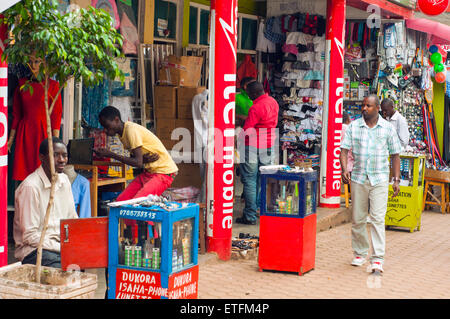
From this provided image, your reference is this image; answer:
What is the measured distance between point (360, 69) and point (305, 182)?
7390mm

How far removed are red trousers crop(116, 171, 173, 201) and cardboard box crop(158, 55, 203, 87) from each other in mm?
3216

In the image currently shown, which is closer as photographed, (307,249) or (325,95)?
(307,249)

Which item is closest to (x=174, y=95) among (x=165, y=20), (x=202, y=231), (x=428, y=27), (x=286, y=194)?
(x=165, y=20)

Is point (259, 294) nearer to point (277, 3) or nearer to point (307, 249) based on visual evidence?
point (307, 249)

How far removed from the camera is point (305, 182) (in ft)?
24.1

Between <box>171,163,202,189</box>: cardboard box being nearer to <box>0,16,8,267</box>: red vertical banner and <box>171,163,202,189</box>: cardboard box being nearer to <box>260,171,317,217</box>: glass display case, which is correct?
<box>260,171,317,217</box>: glass display case

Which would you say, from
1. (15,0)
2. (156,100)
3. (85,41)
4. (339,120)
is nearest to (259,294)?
(85,41)

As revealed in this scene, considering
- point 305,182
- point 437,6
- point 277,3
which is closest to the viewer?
point 305,182

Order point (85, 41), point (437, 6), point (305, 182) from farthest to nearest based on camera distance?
1. point (437, 6)
2. point (305, 182)
3. point (85, 41)

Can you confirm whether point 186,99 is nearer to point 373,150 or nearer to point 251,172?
point 251,172

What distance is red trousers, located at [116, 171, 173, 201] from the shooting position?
695cm

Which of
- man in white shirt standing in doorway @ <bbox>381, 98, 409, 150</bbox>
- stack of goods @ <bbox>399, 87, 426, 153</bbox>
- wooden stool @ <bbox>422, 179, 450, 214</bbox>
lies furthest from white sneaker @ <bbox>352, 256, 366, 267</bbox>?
stack of goods @ <bbox>399, 87, 426, 153</bbox>

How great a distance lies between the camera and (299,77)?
13906 mm

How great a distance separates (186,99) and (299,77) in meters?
4.54
